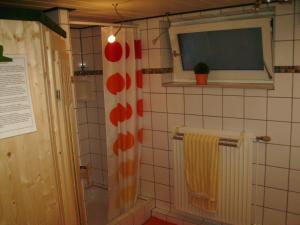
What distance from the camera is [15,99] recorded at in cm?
140

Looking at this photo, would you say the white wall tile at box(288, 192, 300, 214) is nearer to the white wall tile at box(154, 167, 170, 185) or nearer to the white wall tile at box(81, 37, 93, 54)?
the white wall tile at box(154, 167, 170, 185)

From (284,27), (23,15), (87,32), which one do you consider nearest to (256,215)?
(284,27)

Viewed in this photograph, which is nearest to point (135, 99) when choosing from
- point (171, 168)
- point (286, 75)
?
point (171, 168)

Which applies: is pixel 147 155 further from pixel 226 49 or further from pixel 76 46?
pixel 76 46

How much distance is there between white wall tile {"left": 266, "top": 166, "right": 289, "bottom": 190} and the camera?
7.62 feet

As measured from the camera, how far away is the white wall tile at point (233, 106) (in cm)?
242

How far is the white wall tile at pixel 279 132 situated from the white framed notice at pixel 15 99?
173cm

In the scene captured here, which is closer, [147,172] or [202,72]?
[202,72]

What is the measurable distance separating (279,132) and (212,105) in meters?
0.57

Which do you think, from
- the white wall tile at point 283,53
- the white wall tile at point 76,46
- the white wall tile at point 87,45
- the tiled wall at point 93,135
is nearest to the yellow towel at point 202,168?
the white wall tile at point 283,53

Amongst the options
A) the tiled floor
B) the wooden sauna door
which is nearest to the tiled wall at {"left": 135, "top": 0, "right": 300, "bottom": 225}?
the tiled floor

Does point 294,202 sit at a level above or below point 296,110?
below

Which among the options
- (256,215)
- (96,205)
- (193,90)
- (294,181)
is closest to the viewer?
(294,181)

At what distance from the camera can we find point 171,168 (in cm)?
289
